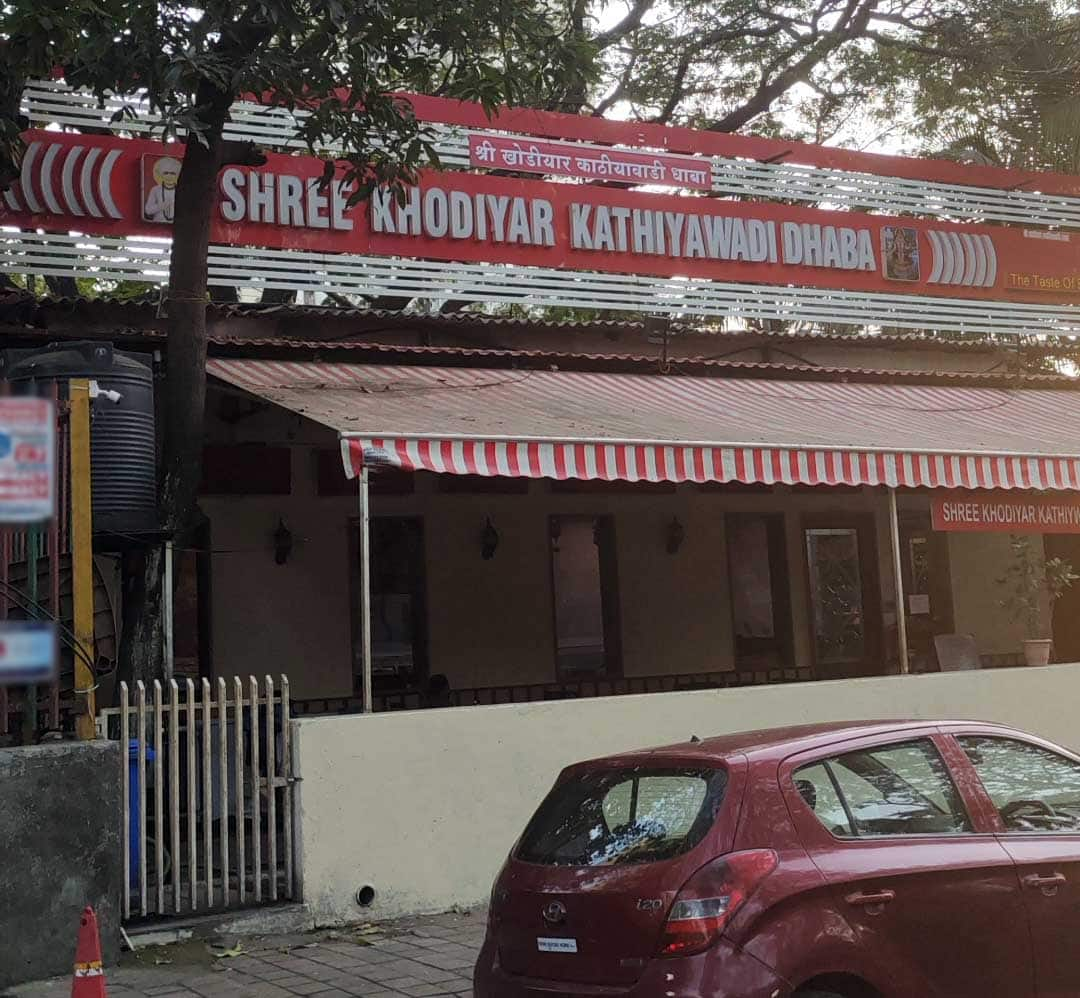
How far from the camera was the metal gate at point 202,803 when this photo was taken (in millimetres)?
7109

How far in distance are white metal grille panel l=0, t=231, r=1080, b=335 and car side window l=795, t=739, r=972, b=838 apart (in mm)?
7887

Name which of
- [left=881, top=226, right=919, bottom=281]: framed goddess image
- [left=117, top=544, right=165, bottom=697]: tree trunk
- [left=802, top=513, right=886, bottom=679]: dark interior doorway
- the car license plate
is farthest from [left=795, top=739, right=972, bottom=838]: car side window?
[left=881, top=226, right=919, bottom=281]: framed goddess image

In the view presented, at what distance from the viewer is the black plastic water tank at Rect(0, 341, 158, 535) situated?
808cm

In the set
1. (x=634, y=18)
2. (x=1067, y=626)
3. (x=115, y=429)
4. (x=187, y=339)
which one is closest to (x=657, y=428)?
(x=187, y=339)

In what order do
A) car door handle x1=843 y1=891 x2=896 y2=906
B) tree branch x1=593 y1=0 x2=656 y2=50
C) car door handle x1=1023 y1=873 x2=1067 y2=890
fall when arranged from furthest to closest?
tree branch x1=593 y1=0 x2=656 y2=50
car door handle x1=1023 y1=873 x2=1067 y2=890
car door handle x1=843 y1=891 x2=896 y2=906

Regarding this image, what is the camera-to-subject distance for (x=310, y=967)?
22.1 feet

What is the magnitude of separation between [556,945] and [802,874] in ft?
2.87

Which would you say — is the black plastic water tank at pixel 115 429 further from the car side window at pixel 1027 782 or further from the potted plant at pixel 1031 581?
the potted plant at pixel 1031 581

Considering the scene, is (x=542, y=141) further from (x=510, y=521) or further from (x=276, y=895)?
(x=276, y=895)

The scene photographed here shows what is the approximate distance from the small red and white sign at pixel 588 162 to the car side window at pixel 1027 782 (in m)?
8.62

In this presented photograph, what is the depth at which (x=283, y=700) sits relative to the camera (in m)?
7.63

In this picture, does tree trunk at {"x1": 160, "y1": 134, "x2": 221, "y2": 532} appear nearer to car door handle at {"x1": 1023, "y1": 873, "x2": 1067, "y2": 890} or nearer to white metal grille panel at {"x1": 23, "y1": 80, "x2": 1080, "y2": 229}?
white metal grille panel at {"x1": 23, "y1": 80, "x2": 1080, "y2": 229}

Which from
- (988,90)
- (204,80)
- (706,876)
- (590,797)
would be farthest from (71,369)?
(988,90)

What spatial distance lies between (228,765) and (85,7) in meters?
4.44
